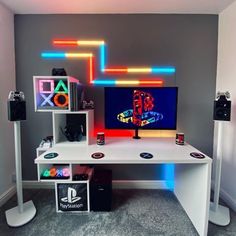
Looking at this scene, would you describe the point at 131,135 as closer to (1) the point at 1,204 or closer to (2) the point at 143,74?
(2) the point at 143,74

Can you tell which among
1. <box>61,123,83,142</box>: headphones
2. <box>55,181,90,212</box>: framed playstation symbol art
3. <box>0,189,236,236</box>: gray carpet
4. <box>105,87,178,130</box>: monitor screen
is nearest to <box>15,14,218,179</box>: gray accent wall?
<box>105,87,178,130</box>: monitor screen

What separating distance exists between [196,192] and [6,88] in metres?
2.25

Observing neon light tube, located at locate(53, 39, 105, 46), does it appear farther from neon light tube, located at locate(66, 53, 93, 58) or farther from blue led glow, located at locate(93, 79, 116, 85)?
blue led glow, located at locate(93, 79, 116, 85)

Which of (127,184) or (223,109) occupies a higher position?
(223,109)

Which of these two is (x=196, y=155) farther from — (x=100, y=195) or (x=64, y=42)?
(x=64, y=42)

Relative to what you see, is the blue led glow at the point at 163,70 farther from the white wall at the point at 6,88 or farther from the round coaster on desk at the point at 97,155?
the white wall at the point at 6,88

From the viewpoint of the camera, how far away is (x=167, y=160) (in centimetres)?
135

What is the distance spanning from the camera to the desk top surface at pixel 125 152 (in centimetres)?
136

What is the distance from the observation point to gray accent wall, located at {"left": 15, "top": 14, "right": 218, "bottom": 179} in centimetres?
203

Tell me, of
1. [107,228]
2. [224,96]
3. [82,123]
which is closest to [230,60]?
[224,96]

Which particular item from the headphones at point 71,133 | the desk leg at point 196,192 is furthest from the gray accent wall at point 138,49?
the desk leg at point 196,192

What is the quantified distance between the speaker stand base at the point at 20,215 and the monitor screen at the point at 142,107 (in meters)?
1.23

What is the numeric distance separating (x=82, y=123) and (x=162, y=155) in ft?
3.51

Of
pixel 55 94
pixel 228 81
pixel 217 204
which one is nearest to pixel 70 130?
pixel 55 94
